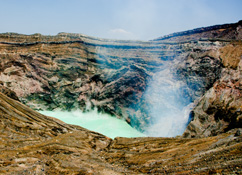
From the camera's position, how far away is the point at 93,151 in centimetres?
1402

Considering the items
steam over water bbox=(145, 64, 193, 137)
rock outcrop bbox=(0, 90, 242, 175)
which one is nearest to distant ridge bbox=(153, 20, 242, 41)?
steam over water bbox=(145, 64, 193, 137)

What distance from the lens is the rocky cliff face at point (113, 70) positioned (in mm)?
23500

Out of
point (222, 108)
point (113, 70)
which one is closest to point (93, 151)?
point (222, 108)

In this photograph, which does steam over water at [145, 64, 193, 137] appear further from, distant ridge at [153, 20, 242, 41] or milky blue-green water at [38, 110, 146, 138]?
distant ridge at [153, 20, 242, 41]

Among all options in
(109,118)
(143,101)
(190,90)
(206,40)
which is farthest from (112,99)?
(206,40)

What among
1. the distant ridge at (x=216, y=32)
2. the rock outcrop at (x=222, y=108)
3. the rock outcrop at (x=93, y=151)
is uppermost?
the distant ridge at (x=216, y=32)

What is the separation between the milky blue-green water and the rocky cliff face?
90cm

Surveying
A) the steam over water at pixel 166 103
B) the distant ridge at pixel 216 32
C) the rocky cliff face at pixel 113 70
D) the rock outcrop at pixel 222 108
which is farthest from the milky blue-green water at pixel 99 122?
the distant ridge at pixel 216 32

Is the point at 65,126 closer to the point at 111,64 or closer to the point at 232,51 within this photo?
the point at 111,64

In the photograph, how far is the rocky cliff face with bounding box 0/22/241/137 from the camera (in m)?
23.5

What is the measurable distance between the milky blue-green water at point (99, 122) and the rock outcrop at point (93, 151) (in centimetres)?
650

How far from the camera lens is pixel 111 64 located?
98.3ft

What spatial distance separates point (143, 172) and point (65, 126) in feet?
30.0

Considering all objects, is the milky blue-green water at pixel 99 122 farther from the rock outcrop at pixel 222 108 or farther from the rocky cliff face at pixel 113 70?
the rock outcrop at pixel 222 108
